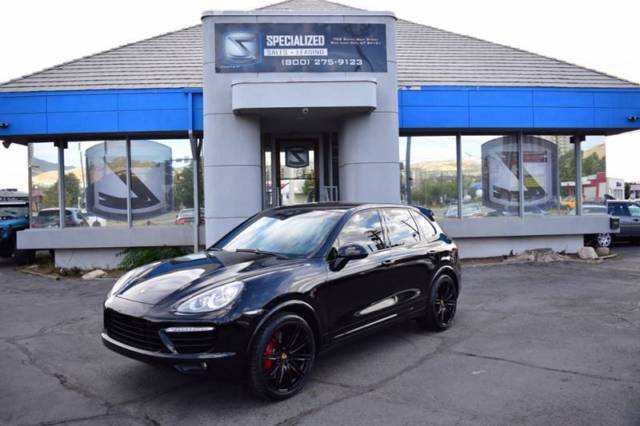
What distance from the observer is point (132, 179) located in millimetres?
13461

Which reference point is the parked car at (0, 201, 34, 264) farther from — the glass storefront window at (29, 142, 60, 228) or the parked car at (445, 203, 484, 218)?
the parked car at (445, 203, 484, 218)

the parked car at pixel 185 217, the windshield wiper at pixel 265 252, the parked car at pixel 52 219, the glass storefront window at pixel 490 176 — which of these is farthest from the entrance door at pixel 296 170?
the windshield wiper at pixel 265 252

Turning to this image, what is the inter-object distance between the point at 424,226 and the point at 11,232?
12.8 meters

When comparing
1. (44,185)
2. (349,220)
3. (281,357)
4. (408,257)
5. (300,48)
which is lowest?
(281,357)

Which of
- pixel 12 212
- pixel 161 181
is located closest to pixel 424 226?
pixel 161 181

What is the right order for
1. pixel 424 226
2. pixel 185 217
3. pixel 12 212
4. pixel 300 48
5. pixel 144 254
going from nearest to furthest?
pixel 424 226, pixel 300 48, pixel 144 254, pixel 185 217, pixel 12 212

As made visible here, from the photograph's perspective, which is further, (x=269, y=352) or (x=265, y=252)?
(x=265, y=252)

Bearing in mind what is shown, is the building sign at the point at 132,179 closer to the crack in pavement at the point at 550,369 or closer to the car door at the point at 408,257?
the car door at the point at 408,257

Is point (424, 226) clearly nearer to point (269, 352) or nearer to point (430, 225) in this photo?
point (430, 225)

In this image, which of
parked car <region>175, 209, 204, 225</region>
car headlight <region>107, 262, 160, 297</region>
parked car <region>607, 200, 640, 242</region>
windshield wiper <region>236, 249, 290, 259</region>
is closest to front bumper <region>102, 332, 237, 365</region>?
car headlight <region>107, 262, 160, 297</region>

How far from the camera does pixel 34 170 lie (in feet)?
44.8

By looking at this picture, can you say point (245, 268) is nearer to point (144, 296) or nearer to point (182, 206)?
point (144, 296)

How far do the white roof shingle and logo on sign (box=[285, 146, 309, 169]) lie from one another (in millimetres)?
2831

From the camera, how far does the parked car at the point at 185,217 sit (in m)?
13.3
